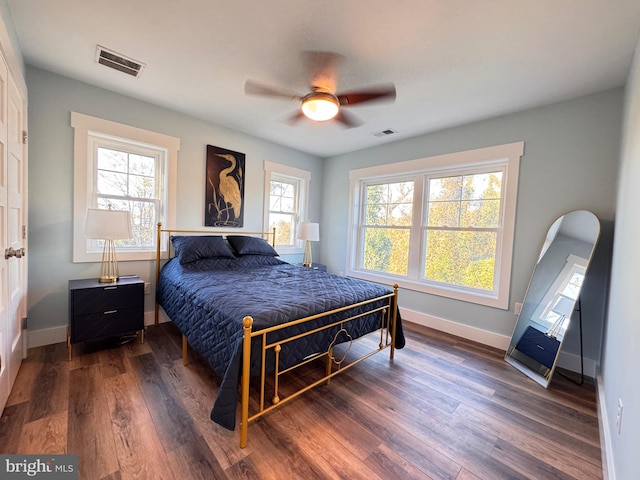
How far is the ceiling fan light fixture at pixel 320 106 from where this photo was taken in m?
1.99

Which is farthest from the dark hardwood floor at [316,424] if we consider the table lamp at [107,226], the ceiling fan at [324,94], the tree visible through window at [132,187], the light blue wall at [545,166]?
the ceiling fan at [324,94]

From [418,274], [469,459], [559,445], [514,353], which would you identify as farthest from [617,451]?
[418,274]

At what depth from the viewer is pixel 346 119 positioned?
2.27 metres

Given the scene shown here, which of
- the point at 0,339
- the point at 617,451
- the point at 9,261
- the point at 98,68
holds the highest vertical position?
the point at 98,68

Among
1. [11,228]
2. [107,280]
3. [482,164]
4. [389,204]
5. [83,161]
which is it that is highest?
[482,164]

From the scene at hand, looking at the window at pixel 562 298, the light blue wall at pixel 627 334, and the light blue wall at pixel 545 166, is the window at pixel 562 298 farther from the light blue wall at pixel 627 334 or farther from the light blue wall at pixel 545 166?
the light blue wall at pixel 627 334

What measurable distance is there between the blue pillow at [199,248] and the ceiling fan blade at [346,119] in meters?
1.94

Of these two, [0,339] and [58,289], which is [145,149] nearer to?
[58,289]

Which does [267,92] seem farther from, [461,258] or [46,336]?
[46,336]

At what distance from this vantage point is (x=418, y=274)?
3602mm

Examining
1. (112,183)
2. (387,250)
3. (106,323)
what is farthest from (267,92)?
(387,250)

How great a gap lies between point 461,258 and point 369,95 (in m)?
2.30

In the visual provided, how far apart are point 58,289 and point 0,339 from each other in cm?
113

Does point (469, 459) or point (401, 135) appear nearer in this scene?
point (469, 459)
